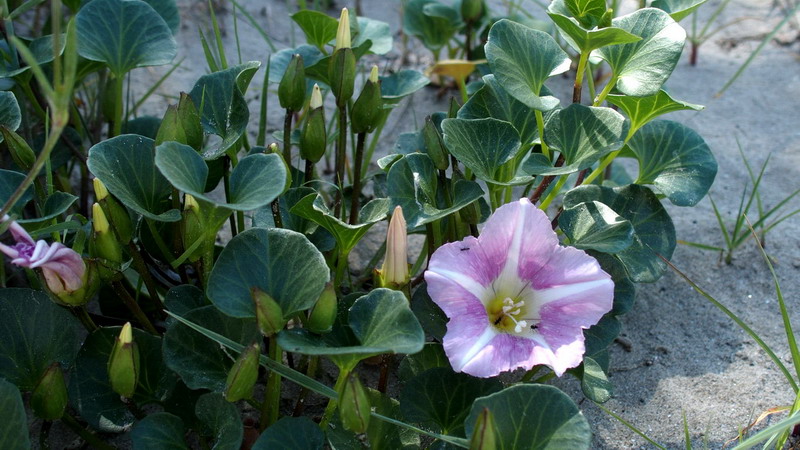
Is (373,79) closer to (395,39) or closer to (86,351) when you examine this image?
(86,351)

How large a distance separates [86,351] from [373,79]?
701 millimetres

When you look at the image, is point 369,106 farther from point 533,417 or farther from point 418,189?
point 533,417

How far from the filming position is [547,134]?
4.74ft

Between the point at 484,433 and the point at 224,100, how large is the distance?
823mm

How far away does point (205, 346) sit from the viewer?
1316 mm

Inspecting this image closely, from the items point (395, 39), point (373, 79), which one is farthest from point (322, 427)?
point (395, 39)

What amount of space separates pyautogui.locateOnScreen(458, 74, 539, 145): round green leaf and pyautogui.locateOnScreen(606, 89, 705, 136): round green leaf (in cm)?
17

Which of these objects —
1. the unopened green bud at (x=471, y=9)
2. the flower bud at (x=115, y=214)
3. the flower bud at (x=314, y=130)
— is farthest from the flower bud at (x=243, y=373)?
the unopened green bud at (x=471, y=9)

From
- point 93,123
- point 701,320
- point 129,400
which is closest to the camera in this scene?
point 129,400

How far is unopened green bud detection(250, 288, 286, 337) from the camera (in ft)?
3.74

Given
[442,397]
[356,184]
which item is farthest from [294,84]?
[442,397]

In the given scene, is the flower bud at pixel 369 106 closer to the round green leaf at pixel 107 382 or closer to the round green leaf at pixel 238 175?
the round green leaf at pixel 238 175

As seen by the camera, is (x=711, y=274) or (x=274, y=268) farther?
(x=711, y=274)

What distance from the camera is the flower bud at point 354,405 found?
43.8 inches
